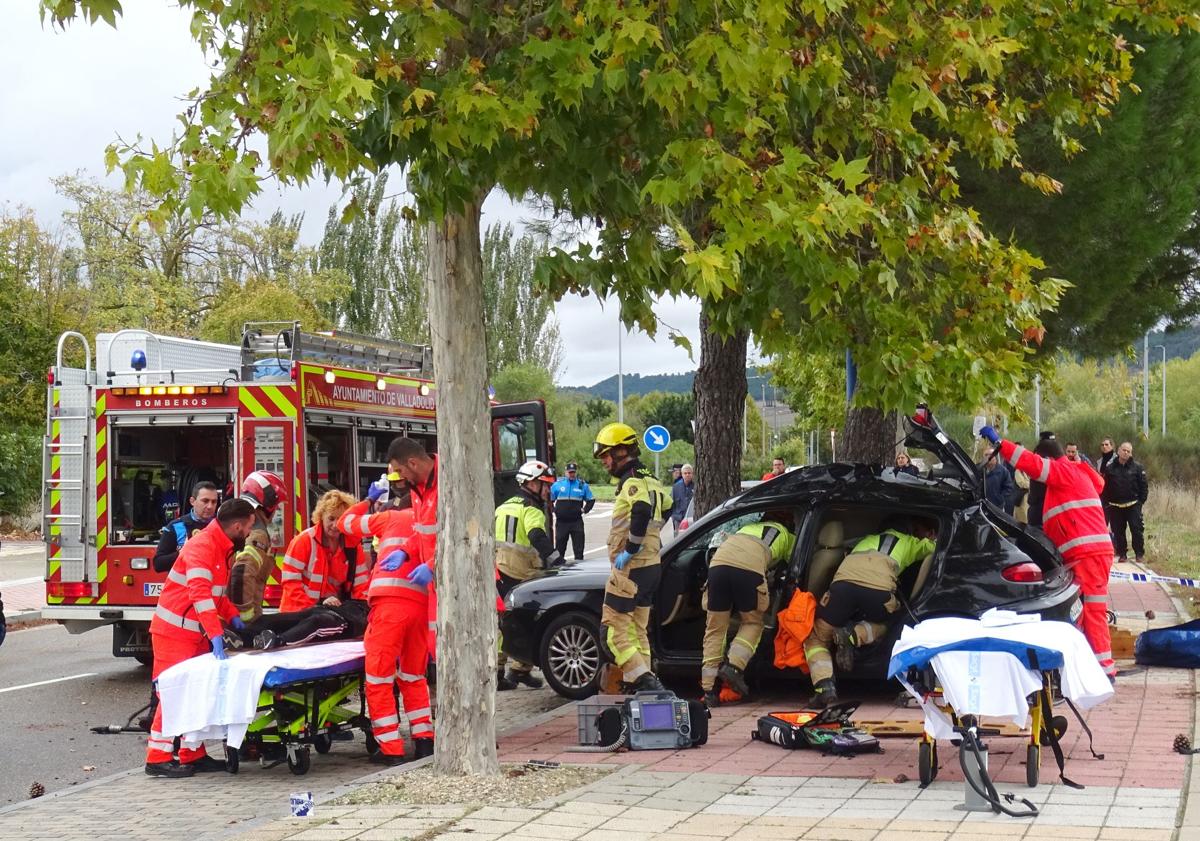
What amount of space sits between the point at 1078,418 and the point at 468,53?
132 ft

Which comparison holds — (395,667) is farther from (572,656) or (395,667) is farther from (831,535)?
(831,535)

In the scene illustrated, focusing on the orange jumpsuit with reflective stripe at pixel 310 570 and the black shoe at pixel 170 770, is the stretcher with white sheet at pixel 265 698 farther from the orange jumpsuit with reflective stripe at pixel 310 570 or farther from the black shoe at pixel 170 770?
the orange jumpsuit with reflective stripe at pixel 310 570

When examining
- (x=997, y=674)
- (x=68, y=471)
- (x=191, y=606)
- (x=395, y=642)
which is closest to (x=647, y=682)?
(x=395, y=642)

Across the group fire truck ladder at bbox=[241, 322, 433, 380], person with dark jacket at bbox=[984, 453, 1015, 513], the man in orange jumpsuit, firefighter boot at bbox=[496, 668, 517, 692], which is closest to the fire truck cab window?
fire truck ladder at bbox=[241, 322, 433, 380]

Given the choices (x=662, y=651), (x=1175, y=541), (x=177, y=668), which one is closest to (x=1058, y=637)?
(x=662, y=651)

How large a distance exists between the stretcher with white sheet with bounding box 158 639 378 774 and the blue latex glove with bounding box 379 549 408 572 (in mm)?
585

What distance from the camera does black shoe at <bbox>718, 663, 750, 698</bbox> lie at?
9484 millimetres

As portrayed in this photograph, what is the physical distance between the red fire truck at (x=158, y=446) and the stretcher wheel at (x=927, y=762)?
248 inches

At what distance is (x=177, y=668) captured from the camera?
26.1 feet

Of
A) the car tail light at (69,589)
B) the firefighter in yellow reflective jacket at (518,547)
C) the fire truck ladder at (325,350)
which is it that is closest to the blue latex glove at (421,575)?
the firefighter in yellow reflective jacket at (518,547)

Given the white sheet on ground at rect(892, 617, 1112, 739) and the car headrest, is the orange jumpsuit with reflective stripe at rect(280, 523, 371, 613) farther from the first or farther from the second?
the white sheet on ground at rect(892, 617, 1112, 739)

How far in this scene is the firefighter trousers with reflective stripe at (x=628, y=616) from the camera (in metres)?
9.34

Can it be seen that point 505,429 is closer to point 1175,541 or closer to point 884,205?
point 884,205

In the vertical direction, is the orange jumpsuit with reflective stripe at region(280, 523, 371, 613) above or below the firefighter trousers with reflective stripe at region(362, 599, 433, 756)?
above
